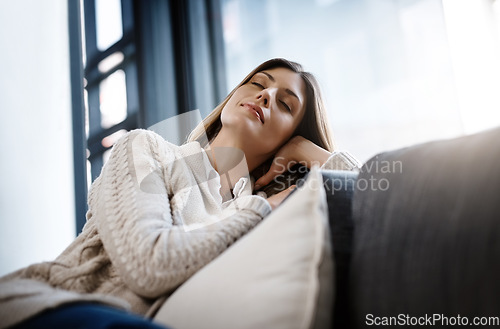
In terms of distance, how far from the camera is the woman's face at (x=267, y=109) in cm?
139

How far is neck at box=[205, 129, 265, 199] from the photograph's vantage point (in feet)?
4.60

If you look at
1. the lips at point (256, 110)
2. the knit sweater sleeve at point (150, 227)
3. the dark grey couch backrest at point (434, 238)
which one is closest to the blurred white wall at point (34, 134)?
the knit sweater sleeve at point (150, 227)

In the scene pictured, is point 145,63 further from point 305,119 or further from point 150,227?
point 150,227

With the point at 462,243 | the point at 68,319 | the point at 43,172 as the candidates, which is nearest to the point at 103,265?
the point at 68,319

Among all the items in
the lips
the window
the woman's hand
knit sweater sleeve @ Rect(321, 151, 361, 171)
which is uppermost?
the window

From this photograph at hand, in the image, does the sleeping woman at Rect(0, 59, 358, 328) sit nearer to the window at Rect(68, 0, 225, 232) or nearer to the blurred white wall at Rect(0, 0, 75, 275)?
the blurred white wall at Rect(0, 0, 75, 275)

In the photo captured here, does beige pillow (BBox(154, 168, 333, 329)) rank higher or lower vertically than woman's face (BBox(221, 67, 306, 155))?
lower

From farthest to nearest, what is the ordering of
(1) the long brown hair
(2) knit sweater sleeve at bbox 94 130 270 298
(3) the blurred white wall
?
(3) the blurred white wall → (1) the long brown hair → (2) knit sweater sleeve at bbox 94 130 270 298

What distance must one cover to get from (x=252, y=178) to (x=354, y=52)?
78 cm

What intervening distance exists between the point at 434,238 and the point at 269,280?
8.6 inches

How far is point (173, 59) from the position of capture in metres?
2.57

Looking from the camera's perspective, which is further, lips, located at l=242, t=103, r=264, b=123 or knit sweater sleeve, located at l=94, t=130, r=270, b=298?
lips, located at l=242, t=103, r=264, b=123

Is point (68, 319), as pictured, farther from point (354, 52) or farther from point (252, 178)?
point (354, 52)

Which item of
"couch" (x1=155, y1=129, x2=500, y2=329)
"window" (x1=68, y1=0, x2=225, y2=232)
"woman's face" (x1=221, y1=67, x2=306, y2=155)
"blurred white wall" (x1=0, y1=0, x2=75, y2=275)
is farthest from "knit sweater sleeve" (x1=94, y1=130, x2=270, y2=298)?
"window" (x1=68, y1=0, x2=225, y2=232)
